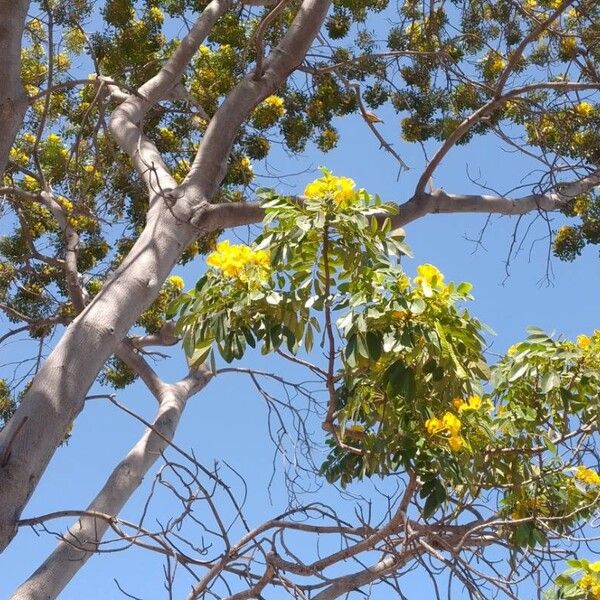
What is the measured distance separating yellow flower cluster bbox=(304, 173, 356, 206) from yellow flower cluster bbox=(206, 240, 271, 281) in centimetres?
28

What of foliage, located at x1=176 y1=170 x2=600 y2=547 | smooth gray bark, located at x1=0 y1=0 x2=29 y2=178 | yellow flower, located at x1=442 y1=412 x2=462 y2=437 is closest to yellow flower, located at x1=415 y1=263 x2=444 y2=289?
foliage, located at x1=176 y1=170 x2=600 y2=547

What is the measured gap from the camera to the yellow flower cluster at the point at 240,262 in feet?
10.6

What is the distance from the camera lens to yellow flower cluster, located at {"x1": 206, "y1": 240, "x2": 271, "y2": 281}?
10.6 ft

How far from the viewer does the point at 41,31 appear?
758 cm

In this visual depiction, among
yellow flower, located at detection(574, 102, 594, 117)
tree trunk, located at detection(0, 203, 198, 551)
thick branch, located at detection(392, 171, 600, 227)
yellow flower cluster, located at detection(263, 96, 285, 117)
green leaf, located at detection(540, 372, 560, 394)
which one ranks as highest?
yellow flower, located at detection(574, 102, 594, 117)

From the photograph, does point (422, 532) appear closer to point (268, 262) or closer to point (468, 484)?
point (468, 484)

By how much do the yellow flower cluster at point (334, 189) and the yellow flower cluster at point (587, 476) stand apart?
1.52 metres

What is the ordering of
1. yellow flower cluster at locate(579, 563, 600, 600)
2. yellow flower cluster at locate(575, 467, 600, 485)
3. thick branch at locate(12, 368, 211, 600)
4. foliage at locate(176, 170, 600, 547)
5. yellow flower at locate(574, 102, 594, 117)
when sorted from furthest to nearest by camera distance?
yellow flower at locate(574, 102, 594, 117), thick branch at locate(12, 368, 211, 600), yellow flower cluster at locate(575, 467, 600, 485), yellow flower cluster at locate(579, 563, 600, 600), foliage at locate(176, 170, 600, 547)

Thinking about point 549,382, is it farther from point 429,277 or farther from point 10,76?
point 10,76

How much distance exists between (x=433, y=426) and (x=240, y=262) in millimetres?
848

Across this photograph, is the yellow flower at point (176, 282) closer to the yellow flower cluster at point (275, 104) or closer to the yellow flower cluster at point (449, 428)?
the yellow flower cluster at point (275, 104)

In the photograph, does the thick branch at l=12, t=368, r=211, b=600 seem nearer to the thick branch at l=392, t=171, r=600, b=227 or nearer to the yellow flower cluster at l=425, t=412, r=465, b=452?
the yellow flower cluster at l=425, t=412, r=465, b=452

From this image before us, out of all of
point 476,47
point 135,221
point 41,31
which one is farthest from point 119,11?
point 476,47

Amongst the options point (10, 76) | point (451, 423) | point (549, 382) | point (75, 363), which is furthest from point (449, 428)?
point (10, 76)
